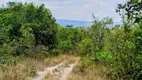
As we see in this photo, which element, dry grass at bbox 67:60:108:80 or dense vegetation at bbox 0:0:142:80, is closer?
dense vegetation at bbox 0:0:142:80

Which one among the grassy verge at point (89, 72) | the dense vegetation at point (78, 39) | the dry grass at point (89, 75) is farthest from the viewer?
the grassy verge at point (89, 72)

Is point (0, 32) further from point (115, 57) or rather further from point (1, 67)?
point (115, 57)

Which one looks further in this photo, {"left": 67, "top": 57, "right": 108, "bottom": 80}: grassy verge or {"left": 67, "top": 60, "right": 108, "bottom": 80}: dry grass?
{"left": 67, "top": 57, "right": 108, "bottom": 80}: grassy verge

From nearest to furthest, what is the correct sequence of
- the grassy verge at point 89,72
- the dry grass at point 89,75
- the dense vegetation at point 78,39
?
the dense vegetation at point 78,39 → the dry grass at point 89,75 → the grassy verge at point 89,72

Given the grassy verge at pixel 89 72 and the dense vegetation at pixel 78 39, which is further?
the grassy verge at pixel 89 72

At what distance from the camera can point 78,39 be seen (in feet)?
131

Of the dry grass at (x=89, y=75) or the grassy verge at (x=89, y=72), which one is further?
the grassy verge at (x=89, y=72)

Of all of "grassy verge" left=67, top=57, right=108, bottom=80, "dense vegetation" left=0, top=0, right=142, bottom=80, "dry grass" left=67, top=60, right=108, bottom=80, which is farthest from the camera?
"grassy verge" left=67, top=57, right=108, bottom=80

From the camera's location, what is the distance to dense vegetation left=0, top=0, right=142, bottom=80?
10.5 m

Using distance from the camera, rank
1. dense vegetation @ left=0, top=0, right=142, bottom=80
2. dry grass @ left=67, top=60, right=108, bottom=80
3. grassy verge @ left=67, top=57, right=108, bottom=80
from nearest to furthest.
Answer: dense vegetation @ left=0, top=0, right=142, bottom=80
dry grass @ left=67, top=60, right=108, bottom=80
grassy verge @ left=67, top=57, right=108, bottom=80

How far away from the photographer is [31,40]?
943 inches

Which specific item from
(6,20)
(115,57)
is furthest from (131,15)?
(6,20)

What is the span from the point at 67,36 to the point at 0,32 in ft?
64.9

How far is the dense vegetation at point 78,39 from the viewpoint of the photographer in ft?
34.3
